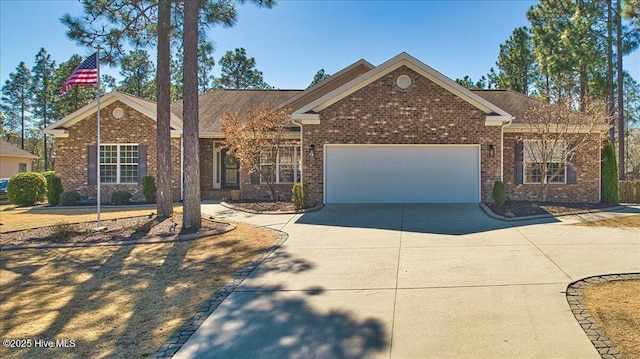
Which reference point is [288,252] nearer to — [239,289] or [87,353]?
[239,289]

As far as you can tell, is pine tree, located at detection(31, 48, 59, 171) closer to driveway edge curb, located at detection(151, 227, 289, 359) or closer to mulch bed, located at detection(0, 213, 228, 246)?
mulch bed, located at detection(0, 213, 228, 246)

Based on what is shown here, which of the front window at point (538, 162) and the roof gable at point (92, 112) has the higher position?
the roof gable at point (92, 112)

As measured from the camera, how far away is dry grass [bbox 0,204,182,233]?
11556 millimetres

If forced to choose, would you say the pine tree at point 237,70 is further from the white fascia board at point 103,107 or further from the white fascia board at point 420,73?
the white fascia board at point 420,73

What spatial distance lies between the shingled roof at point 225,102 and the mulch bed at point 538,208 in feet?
35.1

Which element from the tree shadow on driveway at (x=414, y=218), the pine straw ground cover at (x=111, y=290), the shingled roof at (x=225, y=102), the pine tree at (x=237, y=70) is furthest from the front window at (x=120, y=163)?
the pine tree at (x=237, y=70)

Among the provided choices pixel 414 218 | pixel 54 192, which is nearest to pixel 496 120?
pixel 414 218

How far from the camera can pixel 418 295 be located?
5254 mm

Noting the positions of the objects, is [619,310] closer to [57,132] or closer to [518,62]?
[57,132]

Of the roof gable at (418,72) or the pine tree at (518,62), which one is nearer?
the roof gable at (418,72)

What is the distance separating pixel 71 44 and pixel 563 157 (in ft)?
52.3

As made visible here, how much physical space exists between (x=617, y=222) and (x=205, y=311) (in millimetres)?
10620

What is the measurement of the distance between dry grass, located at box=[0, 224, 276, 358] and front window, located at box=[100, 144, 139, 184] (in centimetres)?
922

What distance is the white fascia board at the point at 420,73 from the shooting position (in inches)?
530
